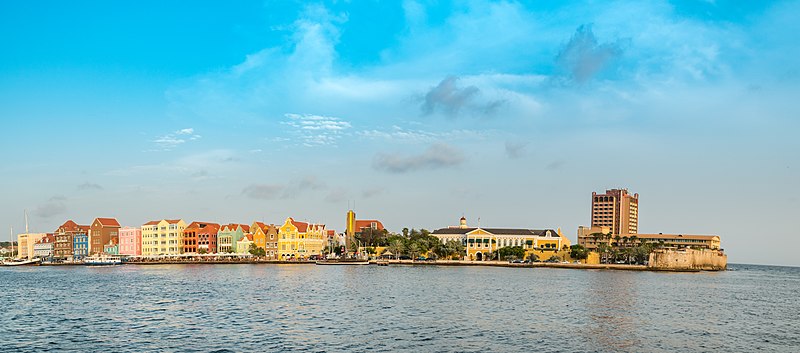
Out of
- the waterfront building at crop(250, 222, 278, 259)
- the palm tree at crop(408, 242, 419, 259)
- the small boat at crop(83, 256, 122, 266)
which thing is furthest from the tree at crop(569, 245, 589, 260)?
the small boat at crop(83, 256, 122, 266)

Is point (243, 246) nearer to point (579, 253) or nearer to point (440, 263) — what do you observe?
point (440, 263)

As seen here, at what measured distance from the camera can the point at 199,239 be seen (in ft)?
635

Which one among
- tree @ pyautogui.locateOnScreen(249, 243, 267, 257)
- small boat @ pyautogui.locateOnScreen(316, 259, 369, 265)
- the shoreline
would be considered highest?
tree @ pyautogui.locateOnScreen(249, 243, 267, 257)

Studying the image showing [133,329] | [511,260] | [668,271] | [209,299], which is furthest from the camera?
[511,260]

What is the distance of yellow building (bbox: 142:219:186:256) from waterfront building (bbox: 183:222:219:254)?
1.63 meters

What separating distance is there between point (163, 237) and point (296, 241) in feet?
133

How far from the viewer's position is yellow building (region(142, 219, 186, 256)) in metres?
194

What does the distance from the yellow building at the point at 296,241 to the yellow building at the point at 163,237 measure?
30161mm

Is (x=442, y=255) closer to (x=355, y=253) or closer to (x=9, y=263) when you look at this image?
(x=355, y=253)

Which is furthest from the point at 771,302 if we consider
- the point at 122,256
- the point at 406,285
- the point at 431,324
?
the point at 122,256

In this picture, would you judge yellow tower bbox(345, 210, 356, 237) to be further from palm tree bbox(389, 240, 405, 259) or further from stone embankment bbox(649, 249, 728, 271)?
stone embankment bbox(649, 249, 728, 271)

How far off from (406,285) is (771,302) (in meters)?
42.1

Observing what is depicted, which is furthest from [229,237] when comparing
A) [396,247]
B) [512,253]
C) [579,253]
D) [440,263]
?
[579,253]

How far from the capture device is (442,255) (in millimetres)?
185875
